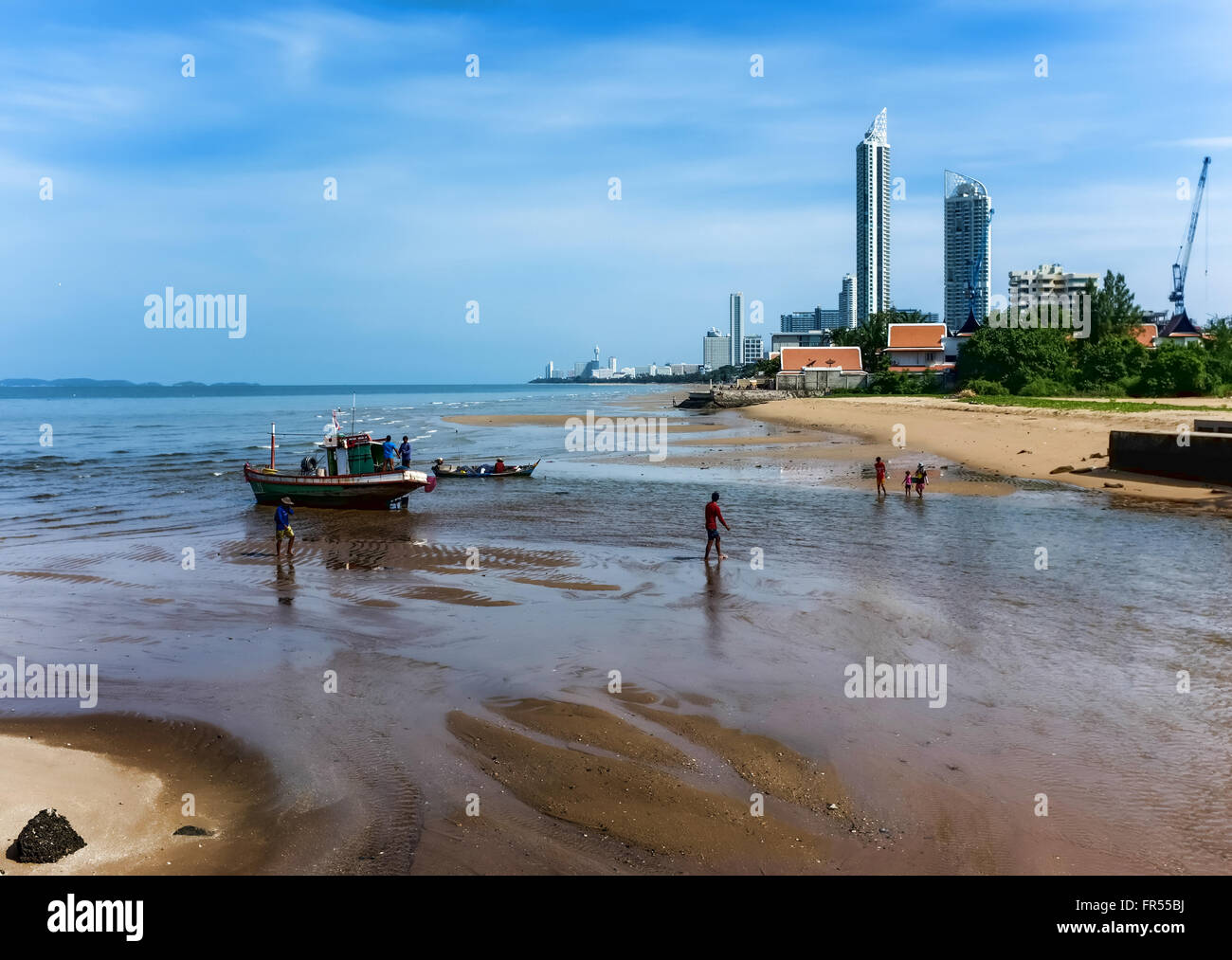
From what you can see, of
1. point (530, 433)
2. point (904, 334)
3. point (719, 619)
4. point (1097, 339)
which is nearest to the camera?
point (719, 619)

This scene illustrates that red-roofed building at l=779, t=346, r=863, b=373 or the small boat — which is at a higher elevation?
red-roofed building at l=779, t=346, r=863, b=373

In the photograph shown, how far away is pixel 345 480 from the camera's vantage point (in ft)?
97.8

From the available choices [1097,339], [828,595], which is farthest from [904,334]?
[828,595]

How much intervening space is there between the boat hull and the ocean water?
87 cm

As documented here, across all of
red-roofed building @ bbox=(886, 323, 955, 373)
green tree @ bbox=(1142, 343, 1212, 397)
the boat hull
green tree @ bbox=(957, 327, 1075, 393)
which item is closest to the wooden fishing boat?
the boat hull

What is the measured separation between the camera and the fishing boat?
29547mm

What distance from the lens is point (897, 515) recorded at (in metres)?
25.1

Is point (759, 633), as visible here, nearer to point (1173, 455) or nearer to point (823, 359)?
point (1173, 455)

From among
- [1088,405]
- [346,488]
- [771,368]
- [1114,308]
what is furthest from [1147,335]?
[346,488]

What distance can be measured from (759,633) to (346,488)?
19.6m

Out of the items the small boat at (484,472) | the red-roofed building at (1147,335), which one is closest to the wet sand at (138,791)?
the small boat at (484,472)

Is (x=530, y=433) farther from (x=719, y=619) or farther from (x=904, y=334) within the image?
(x=719, y=619)

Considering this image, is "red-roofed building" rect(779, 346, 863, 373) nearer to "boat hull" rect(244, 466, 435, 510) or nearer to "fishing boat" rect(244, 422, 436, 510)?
"fishing boat" rect(244, 422, 436, 510)
